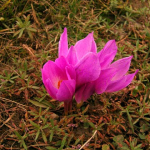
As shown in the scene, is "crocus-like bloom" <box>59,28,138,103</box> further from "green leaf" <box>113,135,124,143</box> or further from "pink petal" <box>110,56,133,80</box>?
"green leaf" <box>113,135,124,143</box>

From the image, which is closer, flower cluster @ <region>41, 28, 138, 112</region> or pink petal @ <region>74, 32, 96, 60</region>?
flower cluster @ <region>41, 28, 138, 112</region>

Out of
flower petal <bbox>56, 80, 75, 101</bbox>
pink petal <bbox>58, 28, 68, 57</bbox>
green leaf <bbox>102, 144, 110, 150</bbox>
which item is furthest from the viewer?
green leaf <bbox>102, 144, 110, 150</bbox>

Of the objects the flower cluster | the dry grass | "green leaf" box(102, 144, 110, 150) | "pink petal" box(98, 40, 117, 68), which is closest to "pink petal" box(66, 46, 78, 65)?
the flower cluster

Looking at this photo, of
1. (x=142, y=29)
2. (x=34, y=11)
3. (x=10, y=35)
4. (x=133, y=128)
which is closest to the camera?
(x=133, y=128)

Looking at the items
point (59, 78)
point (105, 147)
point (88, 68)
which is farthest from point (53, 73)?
point (105, 147)

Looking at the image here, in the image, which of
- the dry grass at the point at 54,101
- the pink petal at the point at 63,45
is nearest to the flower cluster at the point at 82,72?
the pink petal at the point at 63,45

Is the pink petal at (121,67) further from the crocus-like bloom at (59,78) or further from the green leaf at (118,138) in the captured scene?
the green leaf at (118,138)

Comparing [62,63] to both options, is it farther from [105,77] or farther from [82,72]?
[105,77]

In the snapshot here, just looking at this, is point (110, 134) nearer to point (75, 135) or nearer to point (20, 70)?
point (75, 135)

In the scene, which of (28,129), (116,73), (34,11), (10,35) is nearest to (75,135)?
(28,129)
